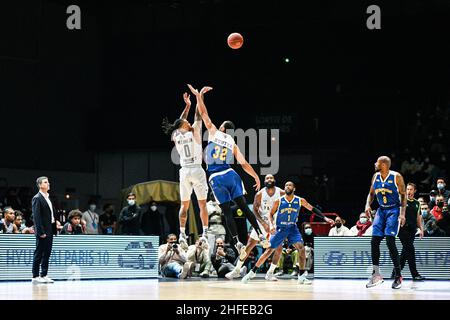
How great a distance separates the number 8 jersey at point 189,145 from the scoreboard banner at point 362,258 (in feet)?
17.5

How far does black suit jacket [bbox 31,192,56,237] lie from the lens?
1725 cm

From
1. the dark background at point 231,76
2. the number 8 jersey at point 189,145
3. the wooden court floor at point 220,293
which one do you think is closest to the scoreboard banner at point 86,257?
the wooden court floor at point 220,293

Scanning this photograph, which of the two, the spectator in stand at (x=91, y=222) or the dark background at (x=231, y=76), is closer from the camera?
the spectator in stand at (x=91, y=222)

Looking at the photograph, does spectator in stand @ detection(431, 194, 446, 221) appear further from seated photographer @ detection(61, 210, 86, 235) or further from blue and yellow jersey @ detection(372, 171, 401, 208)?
seated photographer @ detection(61, 210, 86, 235)

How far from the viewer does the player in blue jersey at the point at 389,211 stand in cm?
1517

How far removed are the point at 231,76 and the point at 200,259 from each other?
12187 mm

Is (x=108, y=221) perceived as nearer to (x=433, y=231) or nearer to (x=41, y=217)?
(x=41, y=217)

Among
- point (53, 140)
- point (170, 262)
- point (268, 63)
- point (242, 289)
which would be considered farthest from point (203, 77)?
point (242, 289)

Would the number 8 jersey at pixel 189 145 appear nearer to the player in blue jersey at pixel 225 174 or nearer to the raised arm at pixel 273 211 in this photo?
the player in blue jersey at pixel 225 174

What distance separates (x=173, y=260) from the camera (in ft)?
69.6

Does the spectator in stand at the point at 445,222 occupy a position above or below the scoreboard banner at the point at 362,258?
above

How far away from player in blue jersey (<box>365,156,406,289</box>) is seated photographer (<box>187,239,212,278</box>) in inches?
246
